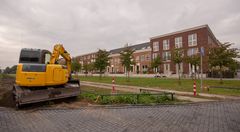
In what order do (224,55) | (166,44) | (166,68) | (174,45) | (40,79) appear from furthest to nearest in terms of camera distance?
(166,44) < (166,68) < (174,45) < (224,55) < (40,79)

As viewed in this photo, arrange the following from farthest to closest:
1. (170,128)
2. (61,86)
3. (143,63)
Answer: (143,63)
(61,86)
(170,128)

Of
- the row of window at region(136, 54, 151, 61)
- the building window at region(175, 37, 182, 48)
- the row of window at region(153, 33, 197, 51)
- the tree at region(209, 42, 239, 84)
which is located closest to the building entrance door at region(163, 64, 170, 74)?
the row of window at region(153, 33, 197, 51)

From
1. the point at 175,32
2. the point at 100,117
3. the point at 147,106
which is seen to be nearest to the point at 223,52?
the point at 147,106

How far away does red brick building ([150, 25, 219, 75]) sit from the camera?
42.0m

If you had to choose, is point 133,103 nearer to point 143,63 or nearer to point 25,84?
point 25,84

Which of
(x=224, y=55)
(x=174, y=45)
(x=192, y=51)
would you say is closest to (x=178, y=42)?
(x=174, y=45)

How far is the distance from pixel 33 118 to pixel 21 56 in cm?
651

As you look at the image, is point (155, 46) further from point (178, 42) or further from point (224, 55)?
point (224, 55)

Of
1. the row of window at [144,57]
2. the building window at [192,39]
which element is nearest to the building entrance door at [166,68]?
the row of window at [144,57]

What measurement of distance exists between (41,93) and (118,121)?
5120mm

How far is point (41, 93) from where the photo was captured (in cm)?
836

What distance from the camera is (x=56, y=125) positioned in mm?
5453

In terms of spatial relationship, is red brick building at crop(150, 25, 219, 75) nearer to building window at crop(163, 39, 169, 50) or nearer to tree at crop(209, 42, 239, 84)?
building window at crop(163, 39, 169, 50)

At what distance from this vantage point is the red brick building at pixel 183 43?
41959 millimetres
